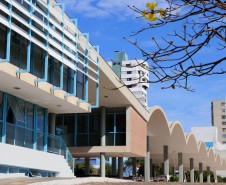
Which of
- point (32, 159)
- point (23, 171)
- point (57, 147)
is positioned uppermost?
point (57, 147)

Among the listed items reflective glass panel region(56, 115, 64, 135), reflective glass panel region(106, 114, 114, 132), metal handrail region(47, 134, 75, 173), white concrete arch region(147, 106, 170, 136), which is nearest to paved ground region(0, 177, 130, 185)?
metal handrail region(47, 134, 75, 173)

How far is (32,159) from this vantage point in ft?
74.9

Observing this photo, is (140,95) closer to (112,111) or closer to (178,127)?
(178,127)

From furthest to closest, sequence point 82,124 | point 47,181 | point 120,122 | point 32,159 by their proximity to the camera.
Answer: point 82,124, point 120,122, point 32,159, point 47,181

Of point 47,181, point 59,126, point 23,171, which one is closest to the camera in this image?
point 47,181

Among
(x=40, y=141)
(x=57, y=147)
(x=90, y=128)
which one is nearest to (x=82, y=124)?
(x=90, y=128)

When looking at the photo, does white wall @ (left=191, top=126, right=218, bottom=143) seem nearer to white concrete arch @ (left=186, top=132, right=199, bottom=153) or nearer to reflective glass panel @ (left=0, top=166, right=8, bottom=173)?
white concrete arch @ (left=186, top=132, right=199, bottom=153)

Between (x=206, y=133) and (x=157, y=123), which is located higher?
(x=206, y=133)

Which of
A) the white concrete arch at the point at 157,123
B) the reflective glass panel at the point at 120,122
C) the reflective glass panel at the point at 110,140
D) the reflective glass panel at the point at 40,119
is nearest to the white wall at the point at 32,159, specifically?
the reflective glass panel at the point at 40,119

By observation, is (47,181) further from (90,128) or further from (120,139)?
(90,128)

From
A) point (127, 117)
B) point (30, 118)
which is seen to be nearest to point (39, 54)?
point (30, 118)

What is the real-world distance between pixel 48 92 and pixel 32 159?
152 inches

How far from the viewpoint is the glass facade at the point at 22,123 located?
2167 cm

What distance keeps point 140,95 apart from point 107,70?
13119cm
